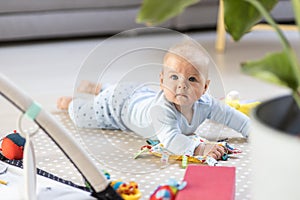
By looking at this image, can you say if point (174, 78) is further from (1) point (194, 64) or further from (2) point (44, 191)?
(2) point (44, 191)

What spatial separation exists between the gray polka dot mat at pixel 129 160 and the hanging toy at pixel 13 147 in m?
0.06

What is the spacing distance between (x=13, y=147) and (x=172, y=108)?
430 mm

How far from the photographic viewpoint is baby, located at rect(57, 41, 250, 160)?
1.72 metres

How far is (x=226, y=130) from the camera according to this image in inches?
74.9

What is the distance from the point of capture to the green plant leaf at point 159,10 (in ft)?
3.22

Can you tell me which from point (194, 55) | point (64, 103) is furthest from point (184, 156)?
point (64, 103)

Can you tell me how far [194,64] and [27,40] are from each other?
165 cm

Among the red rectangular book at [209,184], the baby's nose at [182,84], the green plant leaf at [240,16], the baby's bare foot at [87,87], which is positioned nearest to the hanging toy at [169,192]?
the red rectangular book at [209,184]

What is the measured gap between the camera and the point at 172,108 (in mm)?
1758

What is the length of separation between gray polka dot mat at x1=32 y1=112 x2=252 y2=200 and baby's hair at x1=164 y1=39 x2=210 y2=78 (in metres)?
0.19

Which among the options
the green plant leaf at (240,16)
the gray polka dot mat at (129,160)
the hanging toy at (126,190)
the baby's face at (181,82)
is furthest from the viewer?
the baby's face at (181,82)

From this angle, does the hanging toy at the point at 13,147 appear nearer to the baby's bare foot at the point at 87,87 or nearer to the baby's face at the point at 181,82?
the baby's bare foot at the point at 87,87

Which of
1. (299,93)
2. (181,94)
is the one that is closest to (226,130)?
(181,94)

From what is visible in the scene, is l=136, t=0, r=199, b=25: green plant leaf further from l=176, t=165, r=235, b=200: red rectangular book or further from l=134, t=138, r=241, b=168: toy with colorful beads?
l=134, t=138, r=241, b=168: toy with colorful beads
